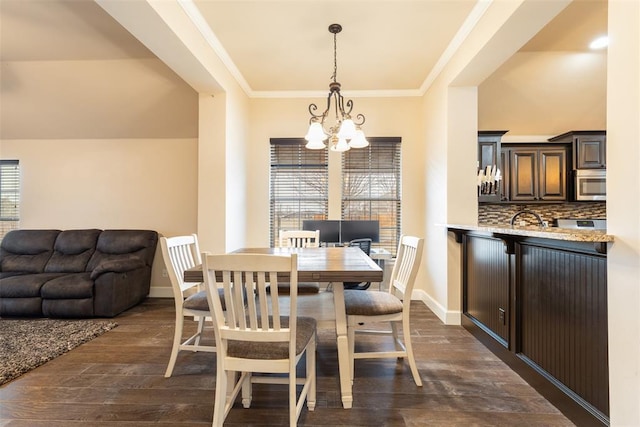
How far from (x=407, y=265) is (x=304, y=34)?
7.23 feet

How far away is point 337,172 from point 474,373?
2.67 m

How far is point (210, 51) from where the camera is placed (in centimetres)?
274

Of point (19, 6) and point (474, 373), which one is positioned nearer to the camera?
point (474, 373)

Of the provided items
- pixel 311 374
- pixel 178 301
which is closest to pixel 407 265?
pixel 311 374

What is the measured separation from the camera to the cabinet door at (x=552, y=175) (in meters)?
3.98

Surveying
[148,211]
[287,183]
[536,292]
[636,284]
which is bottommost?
[536,292]

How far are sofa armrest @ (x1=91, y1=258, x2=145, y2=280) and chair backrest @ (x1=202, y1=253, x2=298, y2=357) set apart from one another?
2.53 meters

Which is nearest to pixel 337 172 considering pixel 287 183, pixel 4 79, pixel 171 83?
pixel 287 183

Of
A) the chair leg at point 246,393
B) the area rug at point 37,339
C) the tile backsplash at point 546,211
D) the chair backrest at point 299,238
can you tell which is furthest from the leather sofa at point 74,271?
the tile backsplash at point 546,211

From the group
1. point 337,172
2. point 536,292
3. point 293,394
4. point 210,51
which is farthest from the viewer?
point 337,172

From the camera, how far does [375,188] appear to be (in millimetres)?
3961

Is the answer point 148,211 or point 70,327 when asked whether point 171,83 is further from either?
point 70,327

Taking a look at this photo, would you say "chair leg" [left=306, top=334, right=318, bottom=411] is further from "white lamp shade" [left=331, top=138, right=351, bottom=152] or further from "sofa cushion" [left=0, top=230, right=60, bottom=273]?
"sofa cushion" [left=0, top=230, right=60, bottom=273]

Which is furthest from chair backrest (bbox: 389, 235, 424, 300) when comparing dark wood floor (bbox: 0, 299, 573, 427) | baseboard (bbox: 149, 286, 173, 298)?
baseboard (bbox: 149, 286, 173, 298)
